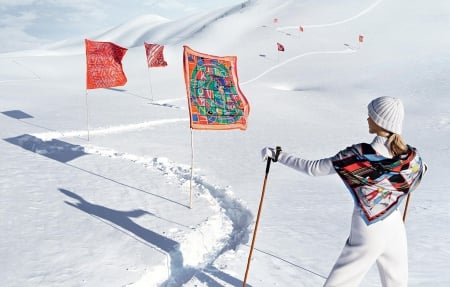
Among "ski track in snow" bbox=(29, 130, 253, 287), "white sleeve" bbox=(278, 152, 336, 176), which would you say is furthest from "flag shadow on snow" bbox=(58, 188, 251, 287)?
"white sleeve" bbox=(278, 152, 336, 176)

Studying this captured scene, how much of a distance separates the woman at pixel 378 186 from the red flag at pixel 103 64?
350 inches

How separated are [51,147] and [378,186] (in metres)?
9.62

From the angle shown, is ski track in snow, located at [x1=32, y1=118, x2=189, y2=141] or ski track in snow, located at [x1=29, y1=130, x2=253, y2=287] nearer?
ski track in snow, located at [x1=29, y1=130, x2=253, y2=287]

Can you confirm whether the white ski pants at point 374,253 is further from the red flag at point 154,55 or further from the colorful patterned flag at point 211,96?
the red flag at point 154,55

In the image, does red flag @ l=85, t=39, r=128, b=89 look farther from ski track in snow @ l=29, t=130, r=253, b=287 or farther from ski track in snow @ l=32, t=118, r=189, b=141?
ski track in snow @ l=29, t=130, r=253, b=287

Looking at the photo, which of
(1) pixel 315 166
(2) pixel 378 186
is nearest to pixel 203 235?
(1) pixel 315 166

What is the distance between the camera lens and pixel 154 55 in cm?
2108

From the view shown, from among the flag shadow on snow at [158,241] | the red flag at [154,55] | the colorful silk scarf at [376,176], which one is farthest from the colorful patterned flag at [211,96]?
the red flag at [154,55]

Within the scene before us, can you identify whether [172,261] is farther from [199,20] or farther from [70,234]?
[199,20]

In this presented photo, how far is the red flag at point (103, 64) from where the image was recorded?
10672 millimetres

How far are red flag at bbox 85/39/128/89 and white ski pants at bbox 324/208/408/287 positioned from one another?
915 centimetres

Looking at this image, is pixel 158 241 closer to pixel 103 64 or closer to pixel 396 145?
pixel 396 145

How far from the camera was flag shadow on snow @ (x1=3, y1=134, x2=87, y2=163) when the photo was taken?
385 inches

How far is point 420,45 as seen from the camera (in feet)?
105
